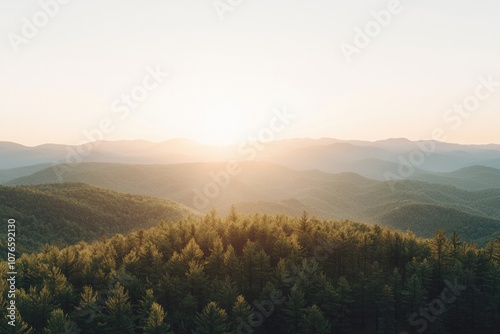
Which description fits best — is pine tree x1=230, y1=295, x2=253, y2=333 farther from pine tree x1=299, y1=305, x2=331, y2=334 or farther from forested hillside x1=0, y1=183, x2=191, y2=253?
forested hillside x1=0, y1=183, x2=191, y2=253

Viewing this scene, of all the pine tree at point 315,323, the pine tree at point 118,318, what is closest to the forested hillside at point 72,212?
the pine tree at point 118,318

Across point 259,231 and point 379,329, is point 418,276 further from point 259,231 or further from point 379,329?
point 259,231

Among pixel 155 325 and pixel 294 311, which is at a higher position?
pixel 155 325

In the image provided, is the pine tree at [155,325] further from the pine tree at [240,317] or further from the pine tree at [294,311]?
the pine tree at [294,311]

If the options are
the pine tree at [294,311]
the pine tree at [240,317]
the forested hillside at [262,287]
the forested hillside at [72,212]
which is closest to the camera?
the pine tree at [240,317]

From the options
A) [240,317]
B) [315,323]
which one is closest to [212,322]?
[240,317]

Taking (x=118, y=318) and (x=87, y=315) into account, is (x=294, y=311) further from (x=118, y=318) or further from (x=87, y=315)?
(x=87, y=315)
